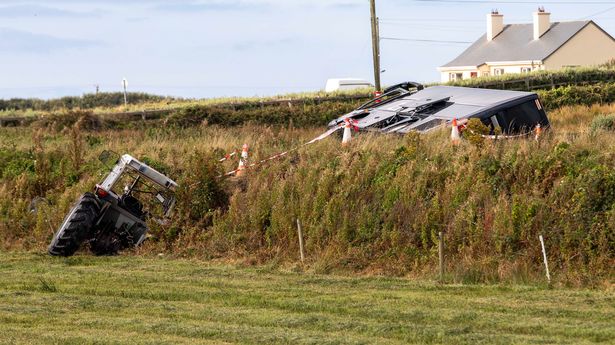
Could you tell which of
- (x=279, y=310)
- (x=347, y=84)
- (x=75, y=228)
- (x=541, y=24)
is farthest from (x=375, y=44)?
(x=279, y=310)

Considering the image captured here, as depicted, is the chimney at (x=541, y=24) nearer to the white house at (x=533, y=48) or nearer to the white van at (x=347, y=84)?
the white house at (x=533, y=48)

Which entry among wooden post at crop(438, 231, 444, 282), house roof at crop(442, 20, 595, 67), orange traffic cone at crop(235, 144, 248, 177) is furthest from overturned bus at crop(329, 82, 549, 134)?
house roof at crop(442, 20, 595, 67)

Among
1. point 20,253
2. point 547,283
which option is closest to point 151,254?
point 20,253

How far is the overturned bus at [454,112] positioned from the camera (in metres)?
22.0

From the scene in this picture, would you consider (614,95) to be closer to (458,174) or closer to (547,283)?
(458,174)

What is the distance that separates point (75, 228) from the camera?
19.3 m

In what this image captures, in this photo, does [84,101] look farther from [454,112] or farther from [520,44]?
[454,112]

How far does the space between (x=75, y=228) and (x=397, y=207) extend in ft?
17.6

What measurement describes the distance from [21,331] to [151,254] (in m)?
7.51

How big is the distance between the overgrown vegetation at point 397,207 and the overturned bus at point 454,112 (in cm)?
123

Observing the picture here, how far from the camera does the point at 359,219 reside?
18.3m

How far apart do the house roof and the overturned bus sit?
45.5 metres

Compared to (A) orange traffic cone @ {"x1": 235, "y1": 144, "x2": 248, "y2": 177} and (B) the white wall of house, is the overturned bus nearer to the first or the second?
(A) orange traffic cone @ {"x1": 235, "y1": 144, "x2": 248, "y2": 177}

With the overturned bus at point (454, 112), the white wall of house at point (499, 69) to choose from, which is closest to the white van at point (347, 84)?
the white wall of house at point (499, 69)
